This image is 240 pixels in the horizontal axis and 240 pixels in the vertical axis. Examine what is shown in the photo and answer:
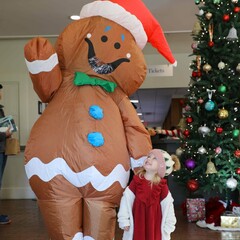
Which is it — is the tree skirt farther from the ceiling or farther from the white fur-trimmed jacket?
the ceiling

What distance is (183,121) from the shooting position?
4293 millimetres

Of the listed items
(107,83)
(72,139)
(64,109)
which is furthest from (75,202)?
(107,83)

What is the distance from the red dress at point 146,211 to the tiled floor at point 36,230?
1.12 m

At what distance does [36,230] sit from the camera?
12.6 feet

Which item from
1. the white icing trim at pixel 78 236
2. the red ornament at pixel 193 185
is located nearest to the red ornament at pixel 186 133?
the red ornament at pixel 193 185


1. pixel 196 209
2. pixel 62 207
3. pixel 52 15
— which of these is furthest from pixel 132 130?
pixel 52 15

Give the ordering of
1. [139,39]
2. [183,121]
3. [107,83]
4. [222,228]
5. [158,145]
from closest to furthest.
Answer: [107,83]
[139,39]
[222,228]
[183,121]
[158,145]

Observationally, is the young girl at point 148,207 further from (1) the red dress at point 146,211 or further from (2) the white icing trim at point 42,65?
(2) the white icing trim at point 42,65

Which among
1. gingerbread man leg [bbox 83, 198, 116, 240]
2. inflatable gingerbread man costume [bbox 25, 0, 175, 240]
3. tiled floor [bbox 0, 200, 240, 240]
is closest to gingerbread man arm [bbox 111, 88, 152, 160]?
inflatable gingerbread man costume [bbox 25, 0, 175, 240]

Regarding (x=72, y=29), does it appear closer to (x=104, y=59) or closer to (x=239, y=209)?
(x=104, y=59)

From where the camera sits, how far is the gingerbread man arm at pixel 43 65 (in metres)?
2.22

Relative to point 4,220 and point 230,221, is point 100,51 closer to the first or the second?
point 230,221

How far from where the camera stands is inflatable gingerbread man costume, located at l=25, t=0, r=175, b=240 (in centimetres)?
219

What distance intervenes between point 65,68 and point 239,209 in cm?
238
